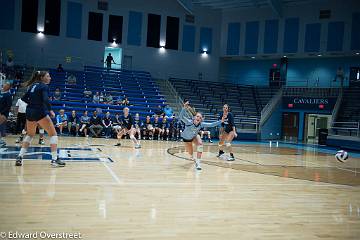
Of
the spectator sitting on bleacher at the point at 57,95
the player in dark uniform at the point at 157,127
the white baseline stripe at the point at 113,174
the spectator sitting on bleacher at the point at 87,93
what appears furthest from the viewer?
the spectator sitting on bleacher at the point at 87,93

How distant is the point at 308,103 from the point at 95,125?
16621 mm

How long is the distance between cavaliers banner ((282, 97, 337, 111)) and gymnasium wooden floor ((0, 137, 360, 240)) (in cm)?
1901

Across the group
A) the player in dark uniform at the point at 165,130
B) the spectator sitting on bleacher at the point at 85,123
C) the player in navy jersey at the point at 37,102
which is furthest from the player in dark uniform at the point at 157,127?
the player in navy jersey at the point at 37,102

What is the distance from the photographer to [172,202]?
5.39 metres

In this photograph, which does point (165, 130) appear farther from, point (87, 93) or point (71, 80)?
point (71, 80)

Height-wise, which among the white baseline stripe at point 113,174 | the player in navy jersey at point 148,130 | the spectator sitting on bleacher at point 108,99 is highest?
the spectator sitting on bleacher at point 108,99

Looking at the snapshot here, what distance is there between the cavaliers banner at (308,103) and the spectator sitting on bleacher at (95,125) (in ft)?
51.8

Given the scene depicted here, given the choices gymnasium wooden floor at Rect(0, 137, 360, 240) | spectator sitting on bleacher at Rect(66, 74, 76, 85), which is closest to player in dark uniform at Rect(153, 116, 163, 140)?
spectator sitting on bleacher at Rect(66, 74, 76, 85)

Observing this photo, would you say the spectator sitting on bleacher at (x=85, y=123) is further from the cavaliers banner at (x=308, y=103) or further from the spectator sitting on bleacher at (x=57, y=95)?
the cavaliers banner at (x=308, y=103)

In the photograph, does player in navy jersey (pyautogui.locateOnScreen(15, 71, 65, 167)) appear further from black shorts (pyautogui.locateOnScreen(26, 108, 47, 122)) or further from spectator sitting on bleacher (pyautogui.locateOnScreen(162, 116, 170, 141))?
spectator sitting on bleacher (pyautogui.locateOnScreen(162, 116, 170, 141))

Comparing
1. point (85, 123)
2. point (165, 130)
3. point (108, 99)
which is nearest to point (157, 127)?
point (165, 130)

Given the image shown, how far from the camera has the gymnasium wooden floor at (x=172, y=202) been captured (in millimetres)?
4074

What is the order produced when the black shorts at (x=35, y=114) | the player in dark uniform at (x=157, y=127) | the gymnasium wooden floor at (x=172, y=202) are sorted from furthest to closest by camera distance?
the player in dark uniform at (x=157, y=127), the black shorts at (x=35, y=114), the gymnasium wooden floor at (x=172, y=202)

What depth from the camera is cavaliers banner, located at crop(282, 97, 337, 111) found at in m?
26.8
